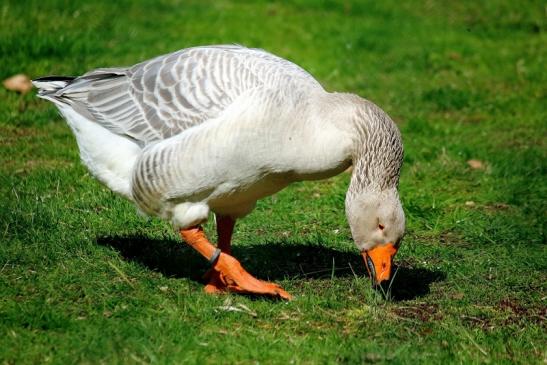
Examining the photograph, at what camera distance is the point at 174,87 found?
611 cm

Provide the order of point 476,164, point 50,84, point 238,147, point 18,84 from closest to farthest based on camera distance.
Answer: point 238,147
point 50,84
point 476,164
point 18,84

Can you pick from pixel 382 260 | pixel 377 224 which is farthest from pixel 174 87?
pixel 382 260

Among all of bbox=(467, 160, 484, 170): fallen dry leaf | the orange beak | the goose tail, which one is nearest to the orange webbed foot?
the orange beak

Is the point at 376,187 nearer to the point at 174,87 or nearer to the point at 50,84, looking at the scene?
the point at 174,87

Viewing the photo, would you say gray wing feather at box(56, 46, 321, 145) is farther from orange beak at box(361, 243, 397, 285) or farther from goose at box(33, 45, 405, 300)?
orange beak at box(361, 243, 397, 285)

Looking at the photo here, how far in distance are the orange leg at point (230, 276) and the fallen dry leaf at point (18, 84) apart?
4601 millimetres

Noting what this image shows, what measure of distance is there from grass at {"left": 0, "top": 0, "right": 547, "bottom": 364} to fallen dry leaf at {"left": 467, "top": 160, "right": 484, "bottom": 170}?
54 mm

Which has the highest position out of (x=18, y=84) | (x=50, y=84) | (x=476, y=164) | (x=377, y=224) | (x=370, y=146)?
(x=370, y=146)

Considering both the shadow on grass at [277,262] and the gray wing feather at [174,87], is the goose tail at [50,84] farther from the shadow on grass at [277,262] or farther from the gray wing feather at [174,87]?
the shadow on grass at [277,262]

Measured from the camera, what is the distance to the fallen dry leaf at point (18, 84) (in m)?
9.83

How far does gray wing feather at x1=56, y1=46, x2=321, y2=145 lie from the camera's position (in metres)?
5.84

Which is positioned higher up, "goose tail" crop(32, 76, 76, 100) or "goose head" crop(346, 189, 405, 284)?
"goose tail" crop(32, 76, 76, 100)

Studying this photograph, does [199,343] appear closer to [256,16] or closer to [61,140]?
[61,140]

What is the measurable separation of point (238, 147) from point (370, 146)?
2.90 ft
